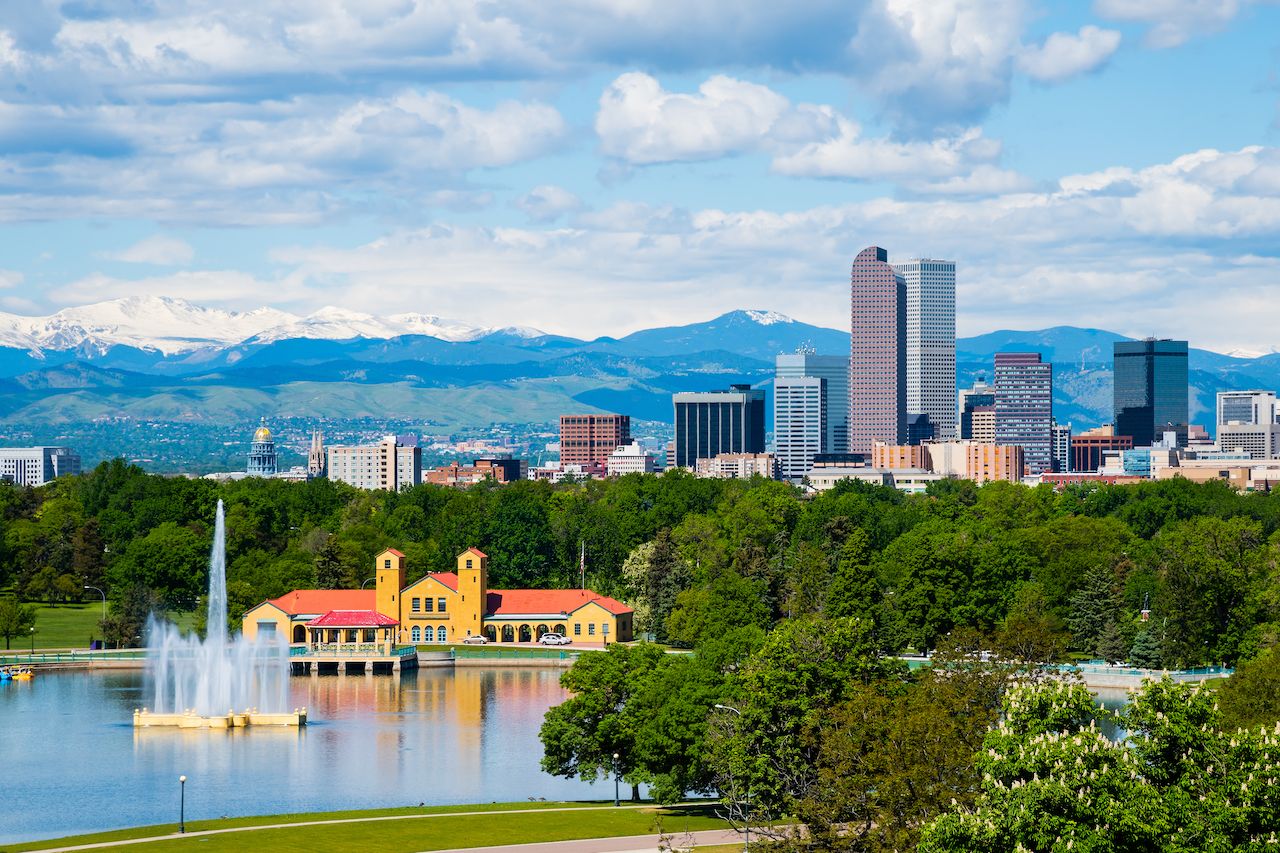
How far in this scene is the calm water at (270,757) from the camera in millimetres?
71625

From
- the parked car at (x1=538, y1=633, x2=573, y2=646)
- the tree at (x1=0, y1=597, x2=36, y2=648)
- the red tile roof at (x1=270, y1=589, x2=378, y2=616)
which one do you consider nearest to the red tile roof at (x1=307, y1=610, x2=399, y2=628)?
the red tile roof at (x1=270, y1=589, x2=378, y2=616)

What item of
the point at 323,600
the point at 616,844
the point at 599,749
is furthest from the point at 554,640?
the point at 616,844

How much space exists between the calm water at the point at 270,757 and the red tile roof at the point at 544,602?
23106 millimetres

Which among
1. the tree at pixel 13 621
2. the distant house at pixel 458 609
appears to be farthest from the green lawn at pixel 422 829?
the tree at pixel 13 621

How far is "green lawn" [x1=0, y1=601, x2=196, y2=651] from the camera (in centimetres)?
13175

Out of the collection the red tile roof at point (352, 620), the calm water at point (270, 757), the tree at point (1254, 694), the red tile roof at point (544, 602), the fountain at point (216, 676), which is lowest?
the calm water at point (270, 757)

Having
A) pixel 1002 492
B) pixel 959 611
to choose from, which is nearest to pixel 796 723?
pixel 959 611

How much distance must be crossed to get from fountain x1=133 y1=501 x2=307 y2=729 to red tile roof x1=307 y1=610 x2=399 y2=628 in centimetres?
319

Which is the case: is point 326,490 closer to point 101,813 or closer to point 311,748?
point 311,748

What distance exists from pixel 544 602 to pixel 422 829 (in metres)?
76.8

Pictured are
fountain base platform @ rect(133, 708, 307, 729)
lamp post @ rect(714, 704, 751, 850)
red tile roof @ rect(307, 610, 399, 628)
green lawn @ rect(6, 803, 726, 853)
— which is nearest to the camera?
lamp post @ rect(714, 704, 751, 850)

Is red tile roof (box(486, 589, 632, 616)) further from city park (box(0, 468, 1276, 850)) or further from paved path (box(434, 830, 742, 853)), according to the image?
paved path (box(434, 830, 742, 853))

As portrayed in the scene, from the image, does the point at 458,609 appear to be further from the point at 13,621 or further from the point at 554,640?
the point at 13,621

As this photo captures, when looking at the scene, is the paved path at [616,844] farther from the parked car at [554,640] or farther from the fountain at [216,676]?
the parked car at [554,640]
